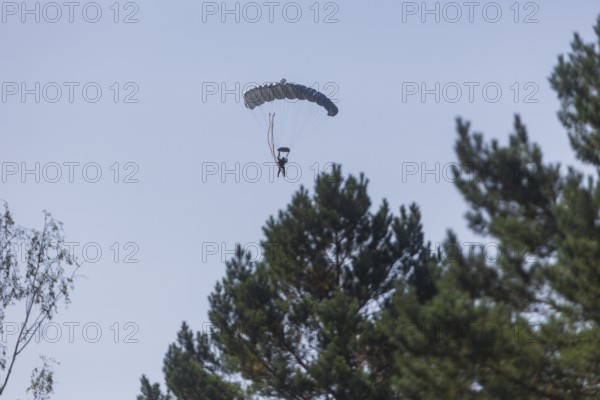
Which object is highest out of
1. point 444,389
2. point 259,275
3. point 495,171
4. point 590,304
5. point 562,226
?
point 259,275

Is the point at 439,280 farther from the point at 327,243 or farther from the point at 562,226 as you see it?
the point at 327,243

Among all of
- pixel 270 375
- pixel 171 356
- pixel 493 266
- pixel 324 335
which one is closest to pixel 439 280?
pixel 493 266

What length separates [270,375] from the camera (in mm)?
27406

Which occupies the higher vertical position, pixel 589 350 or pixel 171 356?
pixel 171 356

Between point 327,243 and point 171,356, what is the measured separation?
18.7 ft

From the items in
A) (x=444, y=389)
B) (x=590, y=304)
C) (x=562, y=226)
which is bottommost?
(x=444, y=389)

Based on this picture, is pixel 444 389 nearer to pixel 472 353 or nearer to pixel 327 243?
pixel 472 353

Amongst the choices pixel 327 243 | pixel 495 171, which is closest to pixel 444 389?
pixel 495 171

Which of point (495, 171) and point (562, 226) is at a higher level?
point (495, 171)

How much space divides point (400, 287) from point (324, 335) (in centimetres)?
848

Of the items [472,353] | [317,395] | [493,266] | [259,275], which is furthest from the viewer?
[259,275]

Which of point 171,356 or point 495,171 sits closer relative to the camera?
point 495,171

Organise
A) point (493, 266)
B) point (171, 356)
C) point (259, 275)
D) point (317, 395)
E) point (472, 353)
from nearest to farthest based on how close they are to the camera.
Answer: point (472, 353) < point (493, 266) < point (317, 395) < point (259, 275) < point (171, 356)

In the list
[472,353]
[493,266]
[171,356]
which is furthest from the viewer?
[171,356]
